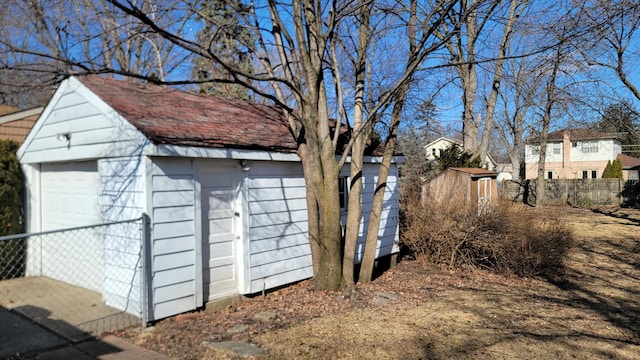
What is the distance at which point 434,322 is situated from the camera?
19.3 feet

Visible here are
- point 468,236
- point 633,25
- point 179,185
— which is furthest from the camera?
point 633,25

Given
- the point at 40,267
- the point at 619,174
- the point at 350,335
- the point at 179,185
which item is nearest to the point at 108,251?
the point at 179,185

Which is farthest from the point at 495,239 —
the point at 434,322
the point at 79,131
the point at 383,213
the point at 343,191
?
the point at 79,131

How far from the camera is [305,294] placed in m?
7.36

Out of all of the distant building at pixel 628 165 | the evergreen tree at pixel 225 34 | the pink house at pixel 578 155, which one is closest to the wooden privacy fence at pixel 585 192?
the pink house at pixel 578 155

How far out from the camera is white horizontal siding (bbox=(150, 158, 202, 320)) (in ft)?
19.2

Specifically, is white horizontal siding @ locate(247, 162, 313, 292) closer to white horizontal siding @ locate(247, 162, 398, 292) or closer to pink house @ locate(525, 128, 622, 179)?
white horizontal siding @ locate(247, 162, 398, 292)

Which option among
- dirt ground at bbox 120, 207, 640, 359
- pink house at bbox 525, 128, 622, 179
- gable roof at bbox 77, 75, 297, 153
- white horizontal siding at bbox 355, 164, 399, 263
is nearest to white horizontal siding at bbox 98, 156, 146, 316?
gable roof at bbox 77, 75, 297, 153

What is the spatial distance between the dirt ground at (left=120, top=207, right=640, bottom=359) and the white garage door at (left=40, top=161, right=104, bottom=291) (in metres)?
2.34

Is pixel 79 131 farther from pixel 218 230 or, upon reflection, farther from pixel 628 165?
pixel 628 165

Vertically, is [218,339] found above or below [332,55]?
below

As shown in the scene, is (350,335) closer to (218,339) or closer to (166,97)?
(218,339)

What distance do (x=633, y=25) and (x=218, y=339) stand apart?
1152 cm

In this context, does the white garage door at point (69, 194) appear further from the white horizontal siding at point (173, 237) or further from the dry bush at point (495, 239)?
the dry bush at point (495, 239)
